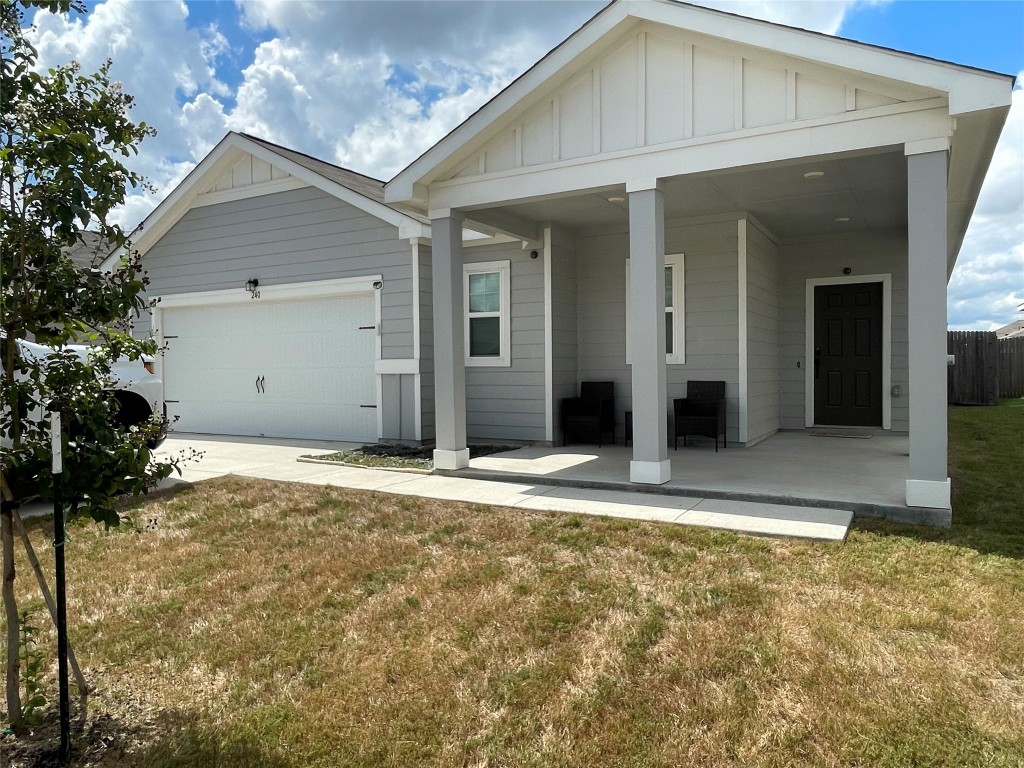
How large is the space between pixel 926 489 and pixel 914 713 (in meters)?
2.81

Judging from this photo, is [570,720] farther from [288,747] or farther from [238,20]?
[238,20]

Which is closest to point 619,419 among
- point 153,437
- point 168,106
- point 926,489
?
point 926,489

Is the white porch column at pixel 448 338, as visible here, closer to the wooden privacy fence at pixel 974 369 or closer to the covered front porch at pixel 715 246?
the covered front porch at pixel 715 246

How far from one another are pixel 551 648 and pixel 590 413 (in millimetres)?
5829

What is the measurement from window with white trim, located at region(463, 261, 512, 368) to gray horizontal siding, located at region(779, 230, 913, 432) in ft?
12.9

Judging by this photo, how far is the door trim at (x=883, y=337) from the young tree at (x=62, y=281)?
9.09 m

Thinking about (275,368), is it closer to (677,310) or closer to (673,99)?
(677,310)

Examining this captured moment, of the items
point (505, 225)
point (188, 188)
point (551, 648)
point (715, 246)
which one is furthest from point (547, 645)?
point (188, 188)

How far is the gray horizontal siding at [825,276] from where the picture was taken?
9406 mm

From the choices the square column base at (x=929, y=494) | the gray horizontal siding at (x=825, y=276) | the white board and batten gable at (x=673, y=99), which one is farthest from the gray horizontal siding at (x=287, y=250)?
the square column base at (x=929, y=494)

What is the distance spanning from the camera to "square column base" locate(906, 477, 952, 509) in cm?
480

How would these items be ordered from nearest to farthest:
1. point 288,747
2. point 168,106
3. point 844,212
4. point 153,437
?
point 288,747
point 153,437
point 168,106
point 844,212

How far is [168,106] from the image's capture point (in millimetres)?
7539

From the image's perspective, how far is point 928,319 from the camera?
475 centimetres
